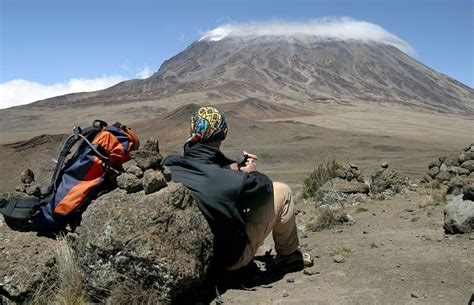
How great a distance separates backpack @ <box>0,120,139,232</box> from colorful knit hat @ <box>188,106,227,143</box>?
57cm

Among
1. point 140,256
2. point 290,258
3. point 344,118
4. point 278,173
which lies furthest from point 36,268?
point 344,118

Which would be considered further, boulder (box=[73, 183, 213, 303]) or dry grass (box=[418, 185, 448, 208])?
dry grass (box=[418, 185, 448, 208])

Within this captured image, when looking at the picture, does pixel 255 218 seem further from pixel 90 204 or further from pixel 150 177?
pixel 90 204

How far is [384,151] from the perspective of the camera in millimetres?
31250

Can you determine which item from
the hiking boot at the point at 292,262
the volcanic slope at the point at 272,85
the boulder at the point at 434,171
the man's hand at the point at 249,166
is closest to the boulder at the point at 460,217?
the hiking boot at the point at 292,262

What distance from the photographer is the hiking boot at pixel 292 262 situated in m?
4.35

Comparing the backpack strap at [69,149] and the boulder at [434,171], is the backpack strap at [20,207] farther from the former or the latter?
the boulder at [434,171]

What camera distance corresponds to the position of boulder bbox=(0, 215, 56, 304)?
137 inches

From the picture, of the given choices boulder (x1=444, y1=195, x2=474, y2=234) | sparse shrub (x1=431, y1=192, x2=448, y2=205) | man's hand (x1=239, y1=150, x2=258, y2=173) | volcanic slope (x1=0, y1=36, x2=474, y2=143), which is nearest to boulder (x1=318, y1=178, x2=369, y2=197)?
sparse shrub (x1=431, y1=192, x2=448, y2=205)

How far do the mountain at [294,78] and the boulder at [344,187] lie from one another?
6165cm

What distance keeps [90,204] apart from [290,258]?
171cm

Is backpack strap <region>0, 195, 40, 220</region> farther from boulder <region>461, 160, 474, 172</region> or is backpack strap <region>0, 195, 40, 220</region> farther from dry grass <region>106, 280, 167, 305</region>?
boulder <region>461, 160, 474, 172</region>

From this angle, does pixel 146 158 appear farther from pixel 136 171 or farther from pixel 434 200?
pixel 434 200

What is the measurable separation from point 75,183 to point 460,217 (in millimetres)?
3708
